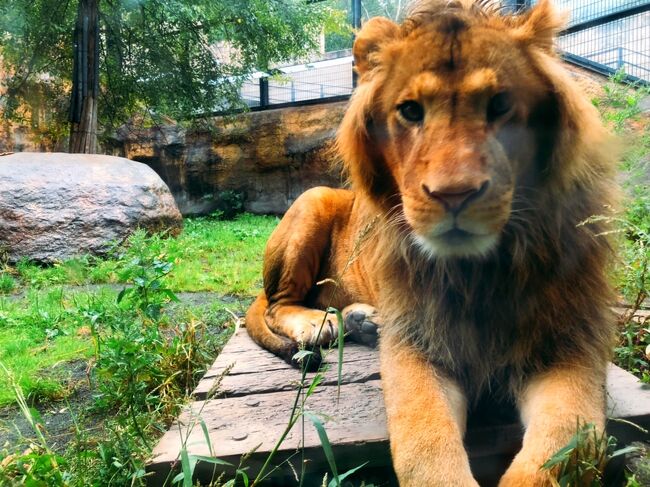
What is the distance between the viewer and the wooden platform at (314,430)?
1839 mm

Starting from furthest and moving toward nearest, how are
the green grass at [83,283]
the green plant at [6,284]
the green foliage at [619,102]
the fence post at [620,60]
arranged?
the green plant at [6,284] → the fence post at [620,60] → the green grass at [83,283] → the green foliage at [619,102]

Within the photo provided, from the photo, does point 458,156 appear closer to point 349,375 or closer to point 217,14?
point 349,375

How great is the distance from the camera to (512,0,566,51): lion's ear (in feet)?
6.64

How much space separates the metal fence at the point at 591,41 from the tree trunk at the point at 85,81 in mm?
2128

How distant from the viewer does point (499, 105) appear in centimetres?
187

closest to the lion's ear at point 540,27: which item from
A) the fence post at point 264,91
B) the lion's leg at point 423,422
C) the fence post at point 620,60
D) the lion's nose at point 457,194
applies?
the lion's nose at point 457,194

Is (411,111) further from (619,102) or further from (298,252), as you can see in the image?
(619,102)

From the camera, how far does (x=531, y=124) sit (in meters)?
1.94

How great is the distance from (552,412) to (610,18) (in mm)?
2484

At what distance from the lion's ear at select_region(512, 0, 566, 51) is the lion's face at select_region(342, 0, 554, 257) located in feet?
0.15

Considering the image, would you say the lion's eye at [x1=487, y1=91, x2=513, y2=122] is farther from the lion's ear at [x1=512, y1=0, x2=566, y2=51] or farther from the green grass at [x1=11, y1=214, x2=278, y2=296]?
the green grass at [x1=11, y1=214, x2=278, y2=296]

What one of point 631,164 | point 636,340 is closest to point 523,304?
point 631,164

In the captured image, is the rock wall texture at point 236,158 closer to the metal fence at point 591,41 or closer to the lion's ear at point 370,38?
the metal fence at point 591,41

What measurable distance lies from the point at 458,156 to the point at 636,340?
180 cm
